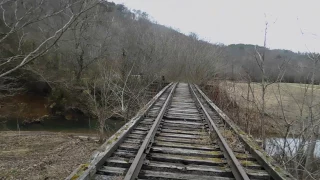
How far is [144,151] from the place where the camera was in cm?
482

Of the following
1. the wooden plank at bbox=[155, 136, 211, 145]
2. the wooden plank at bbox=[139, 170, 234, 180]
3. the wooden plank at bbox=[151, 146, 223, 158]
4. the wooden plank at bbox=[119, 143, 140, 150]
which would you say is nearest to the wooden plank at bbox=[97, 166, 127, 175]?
the wooden plank at bbox=[139, 170, 234, 180]

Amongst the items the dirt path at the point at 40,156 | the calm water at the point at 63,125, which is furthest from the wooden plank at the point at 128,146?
the calm water at the point at 63,125

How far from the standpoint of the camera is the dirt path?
8.38 meters

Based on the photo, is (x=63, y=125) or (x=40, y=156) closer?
(x=40, y=156)

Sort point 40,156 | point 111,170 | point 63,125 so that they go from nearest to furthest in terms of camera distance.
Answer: point 111,170
point 40,156
point 63,125

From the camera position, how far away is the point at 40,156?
419 inches

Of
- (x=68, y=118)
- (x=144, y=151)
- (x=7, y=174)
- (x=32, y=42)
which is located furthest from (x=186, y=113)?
(x=32, y=42)

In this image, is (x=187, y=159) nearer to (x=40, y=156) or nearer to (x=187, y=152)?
(x=187, y=152)

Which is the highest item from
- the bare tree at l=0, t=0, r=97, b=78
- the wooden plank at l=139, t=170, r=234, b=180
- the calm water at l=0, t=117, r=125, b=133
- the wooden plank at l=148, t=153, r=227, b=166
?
the bare tree at l=0, t=0, r=97, b=78

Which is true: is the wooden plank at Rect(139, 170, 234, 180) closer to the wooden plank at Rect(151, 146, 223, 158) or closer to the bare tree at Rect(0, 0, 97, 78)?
the wooden plank at Rect(151, 146, 223, 158)

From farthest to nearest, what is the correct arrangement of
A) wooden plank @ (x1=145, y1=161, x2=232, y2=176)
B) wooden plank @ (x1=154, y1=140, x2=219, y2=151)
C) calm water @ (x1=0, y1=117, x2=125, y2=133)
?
calm water @ (x1=0, y1=117, x2=125, y2=133)
wooden plank @ (x1=154, y1=140, x2=219, y2=151)
wooden plank @ (x1=145, y1=161, x2=232, y2=176)

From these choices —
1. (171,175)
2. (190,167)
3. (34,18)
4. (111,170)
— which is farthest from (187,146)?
(34,18)

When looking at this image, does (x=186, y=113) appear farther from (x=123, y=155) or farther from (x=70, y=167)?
(x=123, y=155)

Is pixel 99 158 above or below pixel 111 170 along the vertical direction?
above
